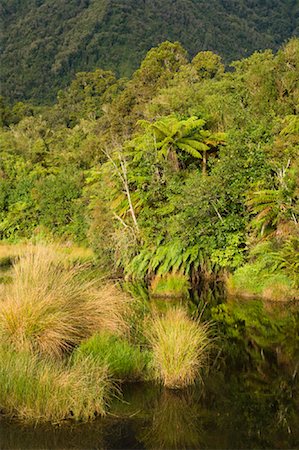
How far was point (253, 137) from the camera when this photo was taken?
16.4 metres

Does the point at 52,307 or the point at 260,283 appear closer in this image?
the point at 52,307

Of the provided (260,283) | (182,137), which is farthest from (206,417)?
(182,137)

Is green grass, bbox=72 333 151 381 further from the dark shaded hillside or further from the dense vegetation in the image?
the dark shaded hillside

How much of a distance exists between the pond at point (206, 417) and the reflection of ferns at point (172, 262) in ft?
21.9

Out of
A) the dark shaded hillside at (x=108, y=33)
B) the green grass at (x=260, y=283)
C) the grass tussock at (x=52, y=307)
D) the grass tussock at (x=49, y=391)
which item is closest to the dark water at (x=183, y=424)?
the grass tussock at (x=49, y=391)

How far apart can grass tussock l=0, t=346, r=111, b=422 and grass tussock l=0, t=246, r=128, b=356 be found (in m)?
0.69

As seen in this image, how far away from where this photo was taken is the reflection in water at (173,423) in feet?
18.3

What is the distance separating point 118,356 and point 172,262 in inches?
326

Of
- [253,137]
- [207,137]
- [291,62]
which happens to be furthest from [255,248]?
A: [291,62]

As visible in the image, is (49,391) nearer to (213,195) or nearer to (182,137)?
(213,195)

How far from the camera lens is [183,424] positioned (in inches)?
237

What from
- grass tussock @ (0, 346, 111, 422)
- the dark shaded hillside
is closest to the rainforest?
grass tussock @ (0, 346, 111, 422)

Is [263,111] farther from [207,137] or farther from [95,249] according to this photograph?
[95,249]

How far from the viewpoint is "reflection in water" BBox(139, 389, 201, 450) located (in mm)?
5570
